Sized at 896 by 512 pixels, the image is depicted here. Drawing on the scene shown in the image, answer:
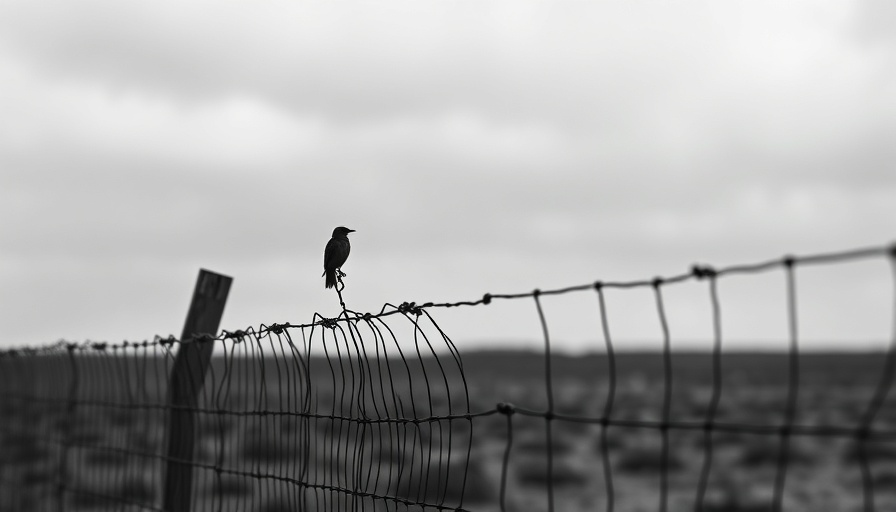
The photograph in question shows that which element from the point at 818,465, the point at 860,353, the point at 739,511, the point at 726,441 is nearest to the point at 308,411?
the point at 739,511

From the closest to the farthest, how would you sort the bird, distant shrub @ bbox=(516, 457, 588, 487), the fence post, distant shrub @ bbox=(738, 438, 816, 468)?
the fence post, the bird, distant shrub @ bbox=(516, 457, 588, 487), distant shrub @ bbox=(738, 438, 816, 468)

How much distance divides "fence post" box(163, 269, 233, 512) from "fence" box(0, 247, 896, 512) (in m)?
0.01

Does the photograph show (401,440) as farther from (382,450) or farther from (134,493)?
(382,450)

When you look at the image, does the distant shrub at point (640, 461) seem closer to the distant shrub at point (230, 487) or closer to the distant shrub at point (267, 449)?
the distant shrub at point (230, 487)

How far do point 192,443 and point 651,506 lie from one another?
15.4 meters

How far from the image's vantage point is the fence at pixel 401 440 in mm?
3217

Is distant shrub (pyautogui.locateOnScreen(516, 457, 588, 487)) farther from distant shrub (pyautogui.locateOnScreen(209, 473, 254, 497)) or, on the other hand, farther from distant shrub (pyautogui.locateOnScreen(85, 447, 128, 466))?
distant shrub (pyautogui.locateOnScreen(85, 447, 128, 466))

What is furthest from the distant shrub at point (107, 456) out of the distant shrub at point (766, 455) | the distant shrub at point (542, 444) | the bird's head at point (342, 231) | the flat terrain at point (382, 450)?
the distant shrub at point (766, 455)

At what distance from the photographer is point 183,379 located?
18.9 ft

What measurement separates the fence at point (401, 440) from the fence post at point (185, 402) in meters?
0.01

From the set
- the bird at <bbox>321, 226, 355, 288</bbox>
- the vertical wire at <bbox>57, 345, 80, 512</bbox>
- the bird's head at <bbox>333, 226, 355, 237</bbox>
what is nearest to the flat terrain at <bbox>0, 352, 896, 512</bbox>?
the vertical wire at <bbox>57, 345, 80, 512</bbox>

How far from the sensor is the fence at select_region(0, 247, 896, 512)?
10.6 feet

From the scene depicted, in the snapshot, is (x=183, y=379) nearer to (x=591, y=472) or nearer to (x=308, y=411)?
(x=308, y=411)

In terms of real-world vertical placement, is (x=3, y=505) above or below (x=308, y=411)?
below
